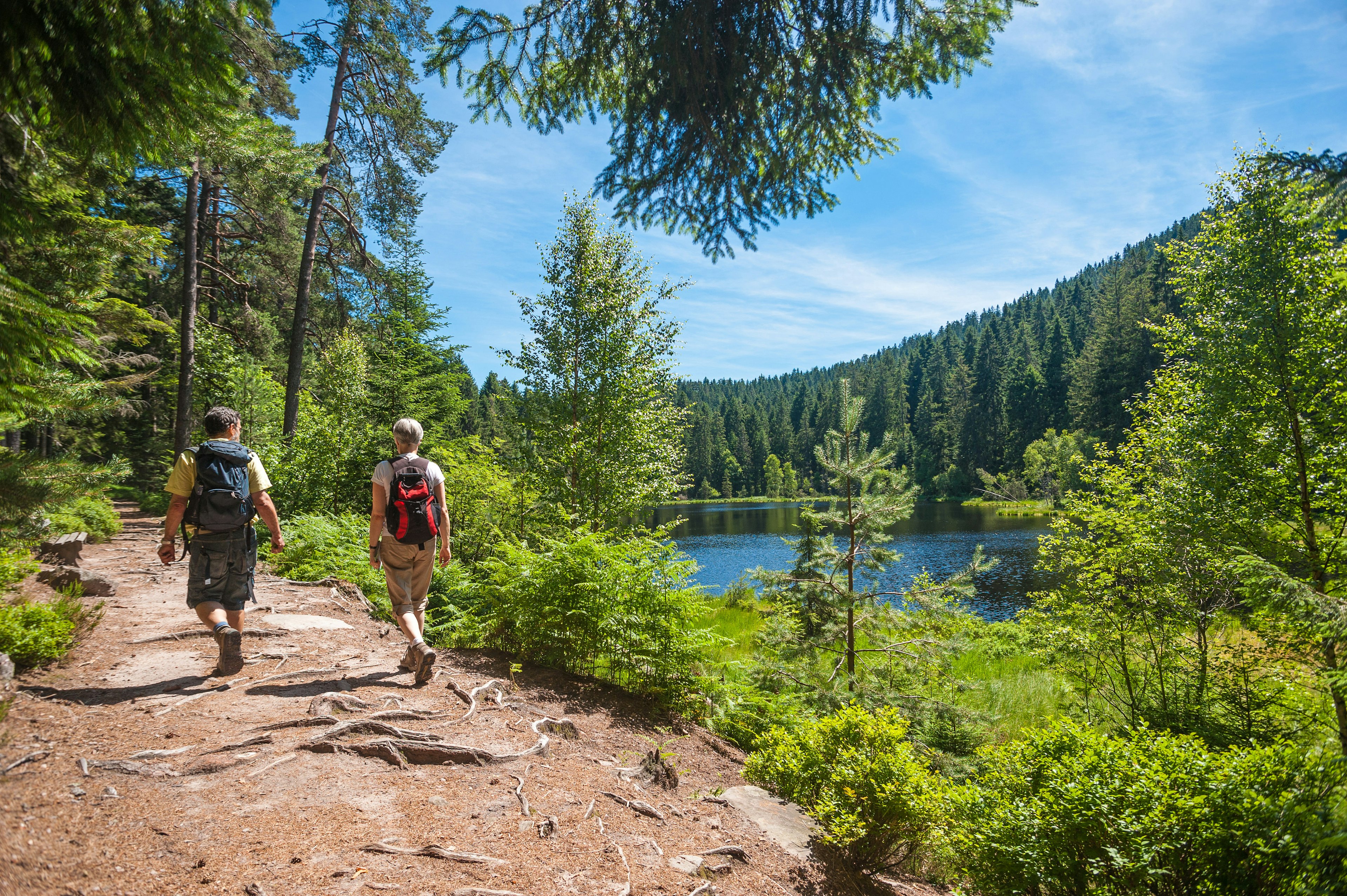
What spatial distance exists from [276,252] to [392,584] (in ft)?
64.2

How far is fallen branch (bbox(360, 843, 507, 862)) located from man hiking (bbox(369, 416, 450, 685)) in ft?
6.98

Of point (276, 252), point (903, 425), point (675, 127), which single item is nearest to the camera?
point (675, 127)

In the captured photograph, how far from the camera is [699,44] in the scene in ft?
11.9

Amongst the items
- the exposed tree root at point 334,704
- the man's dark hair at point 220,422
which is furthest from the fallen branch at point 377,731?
the man's dark hair at point 220,422

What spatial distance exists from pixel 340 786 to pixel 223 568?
239cm

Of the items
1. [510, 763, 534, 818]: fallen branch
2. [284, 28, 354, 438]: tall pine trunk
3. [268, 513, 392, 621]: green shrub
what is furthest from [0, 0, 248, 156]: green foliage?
[284, 28, 354, 438]: tall pine trunk

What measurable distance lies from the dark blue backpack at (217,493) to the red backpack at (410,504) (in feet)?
3.48

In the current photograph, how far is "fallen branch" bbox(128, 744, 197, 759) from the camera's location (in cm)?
296

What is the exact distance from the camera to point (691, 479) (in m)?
12.6

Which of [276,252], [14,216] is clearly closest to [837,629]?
[14,216]

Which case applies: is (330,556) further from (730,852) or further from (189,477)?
(730,852)

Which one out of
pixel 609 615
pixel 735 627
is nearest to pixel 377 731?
pixel 609 615

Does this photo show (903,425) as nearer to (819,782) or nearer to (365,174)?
(365,174)

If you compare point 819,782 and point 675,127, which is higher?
point 675,127
